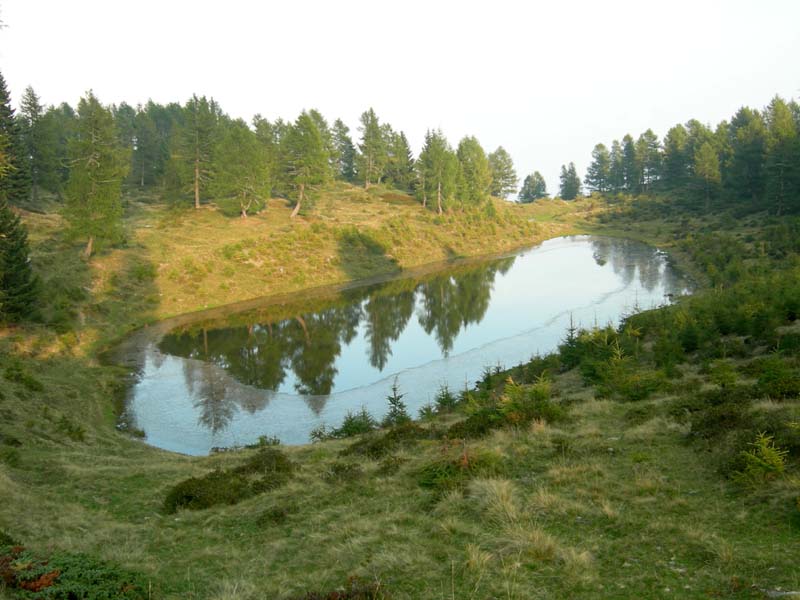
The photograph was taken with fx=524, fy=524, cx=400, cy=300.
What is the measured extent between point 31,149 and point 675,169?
11839cm

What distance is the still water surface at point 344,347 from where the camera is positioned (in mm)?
24531

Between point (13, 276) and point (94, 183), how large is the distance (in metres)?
16.4

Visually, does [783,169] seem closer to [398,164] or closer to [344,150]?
[398,164]

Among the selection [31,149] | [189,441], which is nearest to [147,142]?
[31,149]

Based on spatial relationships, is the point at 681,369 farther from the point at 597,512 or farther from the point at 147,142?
the point at 147,142

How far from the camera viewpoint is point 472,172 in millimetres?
103375

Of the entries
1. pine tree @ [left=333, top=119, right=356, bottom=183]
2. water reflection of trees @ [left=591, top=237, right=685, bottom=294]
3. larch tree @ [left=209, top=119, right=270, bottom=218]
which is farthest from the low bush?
pine tree @ [left=333, top=119, right=356, bottom=183]

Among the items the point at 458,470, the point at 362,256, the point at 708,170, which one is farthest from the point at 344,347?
the point at 708,170

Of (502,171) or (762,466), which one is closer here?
(762,466)

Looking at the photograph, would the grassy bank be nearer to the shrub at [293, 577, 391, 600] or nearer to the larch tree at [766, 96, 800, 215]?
the shrub at [293, 577, 391, 600]

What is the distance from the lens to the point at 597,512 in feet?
27.8

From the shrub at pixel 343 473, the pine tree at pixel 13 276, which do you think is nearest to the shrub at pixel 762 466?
the shrub at pixel 343 473

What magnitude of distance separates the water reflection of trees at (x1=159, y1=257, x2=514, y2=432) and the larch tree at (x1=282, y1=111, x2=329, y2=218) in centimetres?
2346

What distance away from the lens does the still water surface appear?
24531 mm
